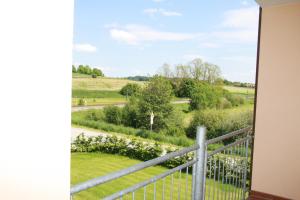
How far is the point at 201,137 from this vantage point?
2.35 metres

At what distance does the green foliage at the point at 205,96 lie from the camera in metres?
12.4

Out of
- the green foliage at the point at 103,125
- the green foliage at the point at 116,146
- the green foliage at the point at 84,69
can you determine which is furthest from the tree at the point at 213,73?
the green foliage at the point at 84,69

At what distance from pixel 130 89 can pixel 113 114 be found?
1227 mm

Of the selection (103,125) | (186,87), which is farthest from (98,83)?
(186,87)

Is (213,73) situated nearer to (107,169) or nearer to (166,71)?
(166,71)

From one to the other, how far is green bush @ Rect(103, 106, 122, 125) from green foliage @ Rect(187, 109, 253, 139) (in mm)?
3187

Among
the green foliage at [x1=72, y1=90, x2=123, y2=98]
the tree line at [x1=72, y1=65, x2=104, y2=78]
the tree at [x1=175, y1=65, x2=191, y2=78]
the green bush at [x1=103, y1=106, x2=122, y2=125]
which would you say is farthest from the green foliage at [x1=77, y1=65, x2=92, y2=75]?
the tree at [x1=175, y1=65, x2=191, y2=78]

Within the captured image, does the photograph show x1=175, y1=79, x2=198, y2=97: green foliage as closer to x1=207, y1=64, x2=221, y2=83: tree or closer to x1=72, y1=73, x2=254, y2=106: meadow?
x1=207, y1=64, x2=221, y2=83: tree

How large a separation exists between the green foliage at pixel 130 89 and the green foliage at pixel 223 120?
271 cm

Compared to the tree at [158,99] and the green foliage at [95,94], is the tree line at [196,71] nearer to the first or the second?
the tree at [158,99]

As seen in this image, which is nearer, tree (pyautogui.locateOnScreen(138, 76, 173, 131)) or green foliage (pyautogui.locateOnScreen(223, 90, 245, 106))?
green foliage (pyautogui.locateOnScreen(223, 90, 245, 106))

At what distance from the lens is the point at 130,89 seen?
13.1 m

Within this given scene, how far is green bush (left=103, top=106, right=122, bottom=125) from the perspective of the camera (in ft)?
42.7

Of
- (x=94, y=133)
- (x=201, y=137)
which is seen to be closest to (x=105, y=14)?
(x=94, y=133)
